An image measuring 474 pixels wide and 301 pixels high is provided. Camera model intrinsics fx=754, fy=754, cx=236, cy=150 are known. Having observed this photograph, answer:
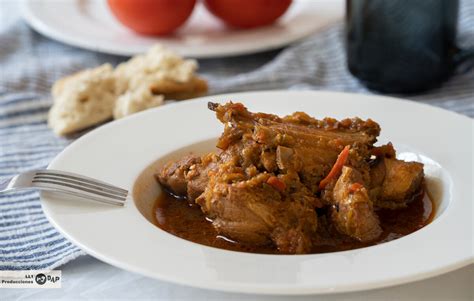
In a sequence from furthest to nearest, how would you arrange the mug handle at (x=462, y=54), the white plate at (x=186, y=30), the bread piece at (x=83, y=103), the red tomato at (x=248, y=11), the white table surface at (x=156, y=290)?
the red tomato at (x=248, y=11)
the white plate at (x=186, y=30)
the mug handle at (x=462, y=54)
the bread piece at (x=83, y=103)
the white table surface at (x=156, y=290)

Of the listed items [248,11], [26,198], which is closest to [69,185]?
[26,198]

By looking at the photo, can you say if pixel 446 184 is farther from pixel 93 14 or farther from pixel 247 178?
pixel 93 14

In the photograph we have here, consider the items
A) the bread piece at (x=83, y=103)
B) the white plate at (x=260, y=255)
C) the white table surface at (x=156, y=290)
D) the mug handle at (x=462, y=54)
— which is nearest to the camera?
the white plate at (x=260, y=255)

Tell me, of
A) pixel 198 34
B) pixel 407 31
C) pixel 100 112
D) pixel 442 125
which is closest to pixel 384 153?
pixel 442 125

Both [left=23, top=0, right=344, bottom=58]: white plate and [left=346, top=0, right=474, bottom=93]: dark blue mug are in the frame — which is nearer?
[left=346, top=0, right=474, bottom=93]: dark blue mug

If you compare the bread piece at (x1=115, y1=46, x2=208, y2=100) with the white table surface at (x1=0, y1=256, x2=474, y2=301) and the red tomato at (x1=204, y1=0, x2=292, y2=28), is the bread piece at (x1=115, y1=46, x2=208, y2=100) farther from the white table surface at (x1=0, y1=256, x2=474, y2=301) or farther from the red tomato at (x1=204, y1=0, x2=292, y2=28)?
the white table surface at (x1=0, y1=256, x2=474, y2=301)

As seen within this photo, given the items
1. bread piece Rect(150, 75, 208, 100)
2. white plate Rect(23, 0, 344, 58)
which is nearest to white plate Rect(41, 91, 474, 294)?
bread piece Rect(150, 75, 208, 100)

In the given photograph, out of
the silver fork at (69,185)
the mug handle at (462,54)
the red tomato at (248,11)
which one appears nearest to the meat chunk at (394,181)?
the silver fork at (69,185)

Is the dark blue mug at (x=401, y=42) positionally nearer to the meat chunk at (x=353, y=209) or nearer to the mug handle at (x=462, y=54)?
the mug handle at (x=462, y=54)
